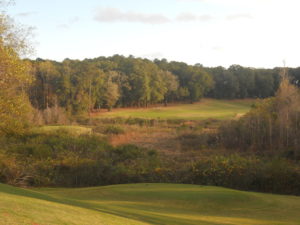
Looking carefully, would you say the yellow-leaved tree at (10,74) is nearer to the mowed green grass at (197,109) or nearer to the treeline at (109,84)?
the treeline at (109,84)

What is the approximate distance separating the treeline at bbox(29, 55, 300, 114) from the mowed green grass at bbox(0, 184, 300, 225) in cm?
4852

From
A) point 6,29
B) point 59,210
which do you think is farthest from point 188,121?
point 59,210

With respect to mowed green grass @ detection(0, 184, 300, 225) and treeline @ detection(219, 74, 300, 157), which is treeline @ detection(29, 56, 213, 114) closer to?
treeline @ detection(219, 74, 300, 157)

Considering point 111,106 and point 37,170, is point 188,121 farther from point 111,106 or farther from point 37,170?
point 37,170

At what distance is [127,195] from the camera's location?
61.5 feet

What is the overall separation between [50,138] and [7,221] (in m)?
30.6

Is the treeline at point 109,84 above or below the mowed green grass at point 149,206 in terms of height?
above

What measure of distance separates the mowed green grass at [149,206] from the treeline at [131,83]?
4852 centimetres

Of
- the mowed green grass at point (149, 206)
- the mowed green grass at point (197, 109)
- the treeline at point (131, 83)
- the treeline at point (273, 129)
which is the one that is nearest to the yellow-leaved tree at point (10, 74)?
the mowed green grass at point (149, 206)

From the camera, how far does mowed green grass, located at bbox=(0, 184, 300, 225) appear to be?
937 cm

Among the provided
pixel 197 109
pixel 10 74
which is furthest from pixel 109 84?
pixel 10 74

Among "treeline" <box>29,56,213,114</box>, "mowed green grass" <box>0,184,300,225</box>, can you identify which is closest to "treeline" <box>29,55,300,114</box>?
"treeline" <box>29,56,213,114</box>

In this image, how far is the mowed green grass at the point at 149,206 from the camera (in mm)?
9367

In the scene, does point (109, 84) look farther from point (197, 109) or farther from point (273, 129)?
point (273, 129)
